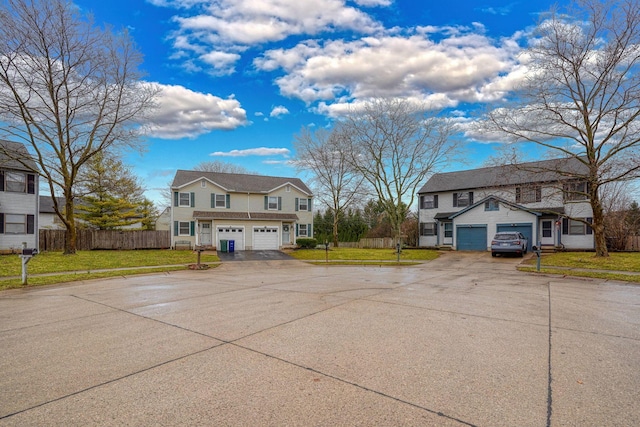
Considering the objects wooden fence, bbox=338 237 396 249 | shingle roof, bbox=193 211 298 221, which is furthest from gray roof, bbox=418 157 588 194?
shingle roof, bbox=193 211 298 221

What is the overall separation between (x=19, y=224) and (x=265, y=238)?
1706 cm

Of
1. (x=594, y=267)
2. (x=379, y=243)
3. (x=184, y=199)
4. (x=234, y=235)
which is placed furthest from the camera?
(x=379, y=243)

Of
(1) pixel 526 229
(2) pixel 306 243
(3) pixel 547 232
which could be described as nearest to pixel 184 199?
(2) pixel 306 243

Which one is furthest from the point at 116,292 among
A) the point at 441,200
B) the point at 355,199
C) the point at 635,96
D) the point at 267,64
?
the point at 355,199

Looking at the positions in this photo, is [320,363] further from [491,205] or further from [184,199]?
[184,199]

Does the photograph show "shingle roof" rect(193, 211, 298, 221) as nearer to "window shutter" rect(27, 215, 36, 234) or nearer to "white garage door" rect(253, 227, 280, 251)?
"white garage door" rect(253, 227, 280, 251)

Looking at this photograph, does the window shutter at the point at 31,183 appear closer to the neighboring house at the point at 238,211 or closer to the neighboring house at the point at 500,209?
the neighboring house at the point at 238,211

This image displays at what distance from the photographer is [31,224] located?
24453 millimetres

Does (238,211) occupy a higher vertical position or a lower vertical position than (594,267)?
higher

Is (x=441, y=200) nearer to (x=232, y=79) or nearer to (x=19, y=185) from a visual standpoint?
(x=232, y=79)

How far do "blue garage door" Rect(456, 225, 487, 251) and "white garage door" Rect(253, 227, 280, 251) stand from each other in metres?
15.4

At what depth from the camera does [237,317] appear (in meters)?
6.44

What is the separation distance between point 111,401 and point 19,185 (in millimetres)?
28173

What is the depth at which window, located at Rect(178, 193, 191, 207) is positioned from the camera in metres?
29.4
